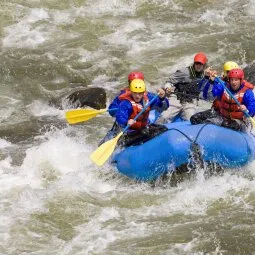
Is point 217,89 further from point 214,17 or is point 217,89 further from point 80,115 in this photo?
point 214,17

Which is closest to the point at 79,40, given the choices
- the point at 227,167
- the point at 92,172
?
the point at 92,172

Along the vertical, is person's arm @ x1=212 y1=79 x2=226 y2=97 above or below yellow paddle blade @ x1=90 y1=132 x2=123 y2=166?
above

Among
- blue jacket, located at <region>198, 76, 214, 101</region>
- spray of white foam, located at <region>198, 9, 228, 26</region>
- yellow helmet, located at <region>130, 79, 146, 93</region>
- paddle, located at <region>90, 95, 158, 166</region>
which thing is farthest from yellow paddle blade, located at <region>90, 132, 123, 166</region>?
spray of white foam, located at <region>198, 9, 228, 26</region>

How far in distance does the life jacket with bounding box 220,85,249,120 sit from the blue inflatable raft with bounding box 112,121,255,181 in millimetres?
317

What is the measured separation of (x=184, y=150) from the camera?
765cm

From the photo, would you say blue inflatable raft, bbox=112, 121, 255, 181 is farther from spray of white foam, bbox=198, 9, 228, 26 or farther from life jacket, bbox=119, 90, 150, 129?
spray of white foam, bbox=198, 9, 228, 26

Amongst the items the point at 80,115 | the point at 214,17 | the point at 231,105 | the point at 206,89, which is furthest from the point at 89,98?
the point at 214,17

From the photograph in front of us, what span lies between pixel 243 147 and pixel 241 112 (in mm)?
525

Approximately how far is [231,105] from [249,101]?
0.79 feet

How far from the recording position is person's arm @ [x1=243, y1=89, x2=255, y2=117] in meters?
8.05

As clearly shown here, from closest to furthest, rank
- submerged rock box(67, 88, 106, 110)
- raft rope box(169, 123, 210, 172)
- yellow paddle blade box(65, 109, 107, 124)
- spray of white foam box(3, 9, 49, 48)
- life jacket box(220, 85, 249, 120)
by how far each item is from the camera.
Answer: raft rope box(169, 123, 210, 172) < life jacket box(220, 85, 249, 120) < yellow paddle blade box(65, 109, 107, 124) < submerged rock box(67, 88, 106, 110) < spray of white foam box(3, 9, 49, 48)

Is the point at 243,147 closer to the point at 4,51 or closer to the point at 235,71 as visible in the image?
A: the point at 235,71

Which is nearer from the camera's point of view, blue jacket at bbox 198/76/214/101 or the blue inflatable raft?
the blue inflatable raft

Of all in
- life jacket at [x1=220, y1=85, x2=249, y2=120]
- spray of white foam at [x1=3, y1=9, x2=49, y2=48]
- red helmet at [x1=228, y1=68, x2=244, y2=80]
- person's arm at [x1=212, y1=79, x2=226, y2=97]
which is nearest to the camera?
red helmet at [x1=228, y1=68, x2=244, y2=80]
